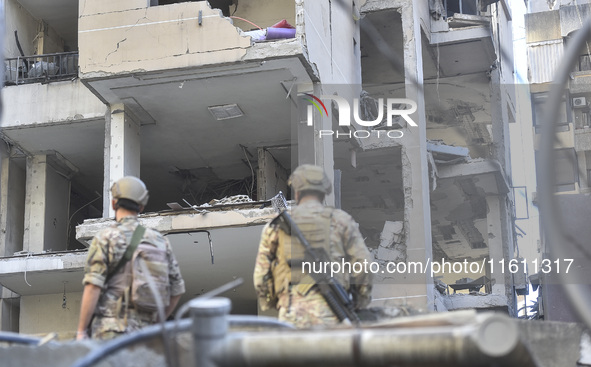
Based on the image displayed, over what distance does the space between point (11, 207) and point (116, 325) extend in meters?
15.8

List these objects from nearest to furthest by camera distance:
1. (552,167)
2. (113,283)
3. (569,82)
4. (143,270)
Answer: (552,167) → (143,270) → (113,283) → (569,82)

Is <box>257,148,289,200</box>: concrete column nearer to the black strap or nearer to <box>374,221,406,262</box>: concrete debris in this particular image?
<box>374,221,406,262</box>: concrete debris

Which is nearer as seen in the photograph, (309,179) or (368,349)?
(368,349)

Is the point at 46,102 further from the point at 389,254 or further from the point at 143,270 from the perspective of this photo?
the point at 143,270

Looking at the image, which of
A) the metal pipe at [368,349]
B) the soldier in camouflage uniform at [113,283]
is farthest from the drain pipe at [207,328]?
the soldier in camouflage uniform at [113,283]

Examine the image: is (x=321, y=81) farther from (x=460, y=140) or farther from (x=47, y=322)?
(x=460, y=140)

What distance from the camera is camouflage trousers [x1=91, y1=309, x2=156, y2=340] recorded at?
673 cm

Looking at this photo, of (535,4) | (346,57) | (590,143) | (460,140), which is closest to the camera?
(346,57)

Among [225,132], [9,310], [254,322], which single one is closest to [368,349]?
[254,322]

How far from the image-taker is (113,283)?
6930 millimetres

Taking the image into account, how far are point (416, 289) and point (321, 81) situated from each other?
18.4 ft

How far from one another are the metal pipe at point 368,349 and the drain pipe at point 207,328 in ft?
0.09

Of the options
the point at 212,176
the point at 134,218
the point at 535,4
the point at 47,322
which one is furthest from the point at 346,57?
the point at 535,4

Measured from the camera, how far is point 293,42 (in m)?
16.9
